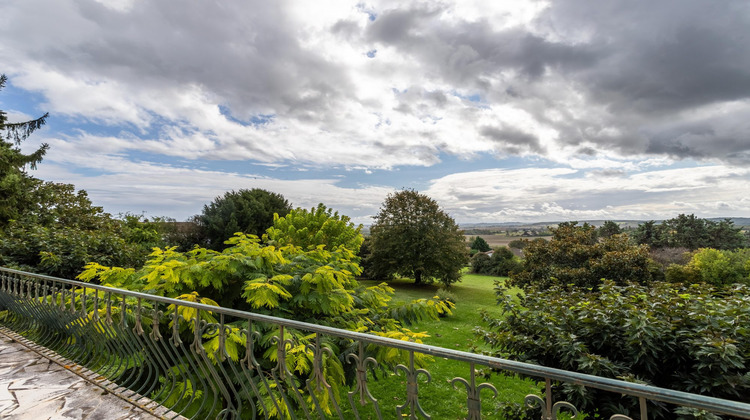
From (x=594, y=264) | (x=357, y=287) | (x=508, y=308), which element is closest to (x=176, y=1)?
(x=357, y=287)

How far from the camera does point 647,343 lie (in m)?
2.61

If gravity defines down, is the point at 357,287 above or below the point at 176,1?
below

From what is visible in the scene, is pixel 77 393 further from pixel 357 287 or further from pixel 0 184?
pixel 0 184

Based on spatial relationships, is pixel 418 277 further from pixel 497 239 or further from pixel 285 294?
pixel 285 294

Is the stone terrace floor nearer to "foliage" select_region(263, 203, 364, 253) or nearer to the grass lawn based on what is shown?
the grass lawn

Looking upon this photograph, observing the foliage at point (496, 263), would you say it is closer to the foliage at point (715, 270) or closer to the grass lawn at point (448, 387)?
the foliage at point (715, 270)

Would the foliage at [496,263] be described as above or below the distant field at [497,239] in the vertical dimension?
below

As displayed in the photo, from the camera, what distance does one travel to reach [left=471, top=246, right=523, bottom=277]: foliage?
28.1 m

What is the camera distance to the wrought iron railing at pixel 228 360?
137 centimetres

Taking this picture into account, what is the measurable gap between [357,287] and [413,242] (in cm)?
1640

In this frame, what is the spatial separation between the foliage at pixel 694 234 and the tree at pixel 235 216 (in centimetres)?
3123

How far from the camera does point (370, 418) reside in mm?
5160

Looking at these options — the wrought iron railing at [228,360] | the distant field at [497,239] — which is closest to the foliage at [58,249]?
the wrought iron railing at [228,360]

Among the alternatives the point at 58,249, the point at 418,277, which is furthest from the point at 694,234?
the point at 58,249
